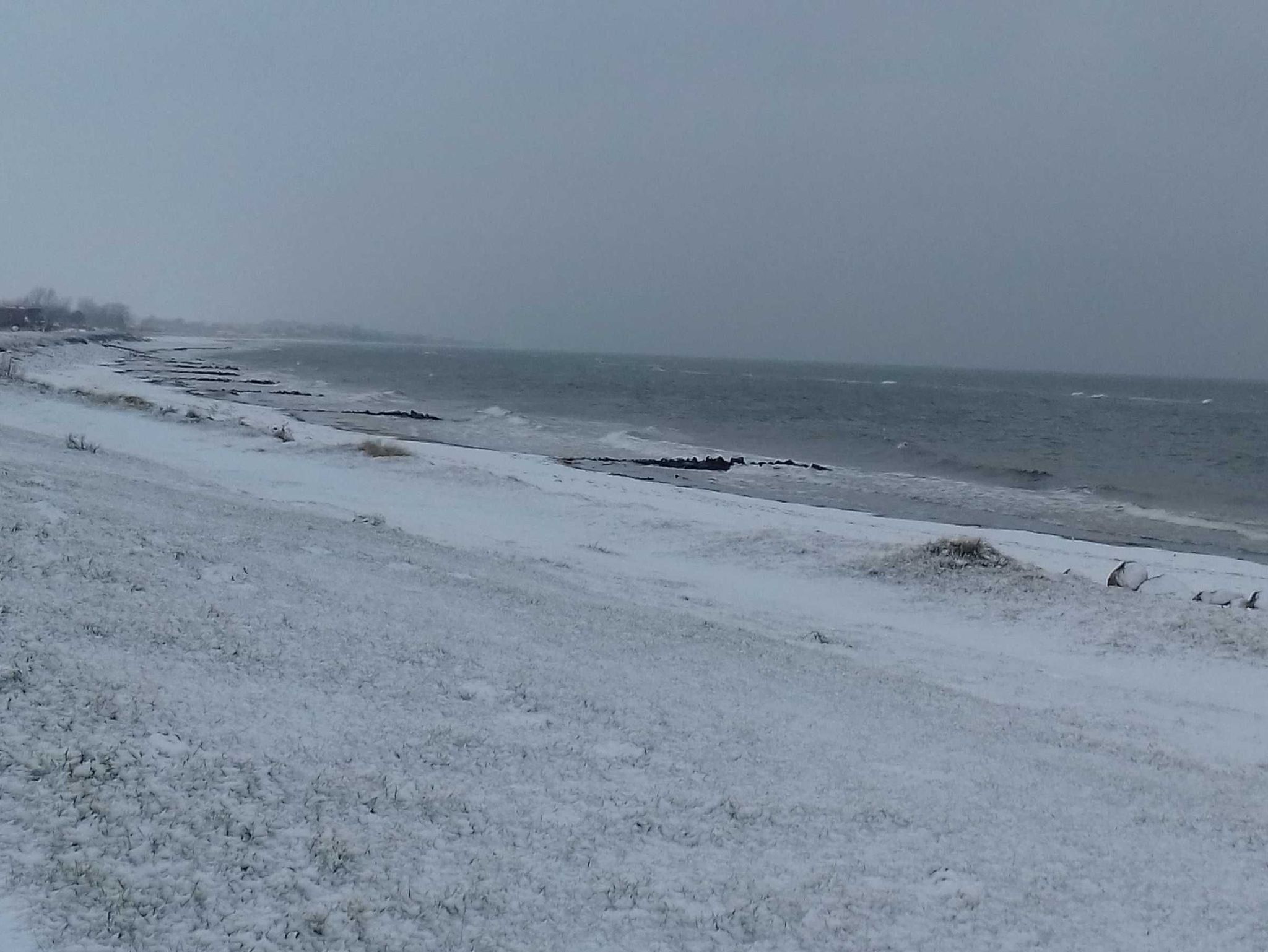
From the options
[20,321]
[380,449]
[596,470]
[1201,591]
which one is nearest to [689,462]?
[596,470]

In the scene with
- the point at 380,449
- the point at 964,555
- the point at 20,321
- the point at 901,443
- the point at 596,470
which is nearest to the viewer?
the point at 964,555

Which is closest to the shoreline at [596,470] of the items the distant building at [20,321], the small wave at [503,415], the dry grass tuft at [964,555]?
the dry grass tuft at [964,555]

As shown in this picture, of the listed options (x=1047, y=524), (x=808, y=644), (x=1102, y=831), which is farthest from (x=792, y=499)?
(x=1102, y=831)

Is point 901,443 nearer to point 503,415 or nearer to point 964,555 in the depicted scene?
point 503,415

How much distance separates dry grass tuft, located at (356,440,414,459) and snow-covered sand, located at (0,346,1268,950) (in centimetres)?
1369

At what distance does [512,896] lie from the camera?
205 inches

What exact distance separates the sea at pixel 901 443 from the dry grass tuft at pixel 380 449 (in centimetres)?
921

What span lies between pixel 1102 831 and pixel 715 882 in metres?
3.59

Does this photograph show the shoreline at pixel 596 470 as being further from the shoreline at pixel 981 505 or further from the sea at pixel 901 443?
the sea at pixel 901 443

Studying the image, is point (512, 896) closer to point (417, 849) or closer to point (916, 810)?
point (417, 849)

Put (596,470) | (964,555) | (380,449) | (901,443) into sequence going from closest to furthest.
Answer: (964,555), (380,449), (596,470), (901,443)

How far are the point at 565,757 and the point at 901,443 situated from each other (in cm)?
5020

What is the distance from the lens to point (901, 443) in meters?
54.5

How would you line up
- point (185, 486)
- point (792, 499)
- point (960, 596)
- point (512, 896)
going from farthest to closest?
point (792, 499)
point (185, 486)
point (960, 596)
point (512, 896)
